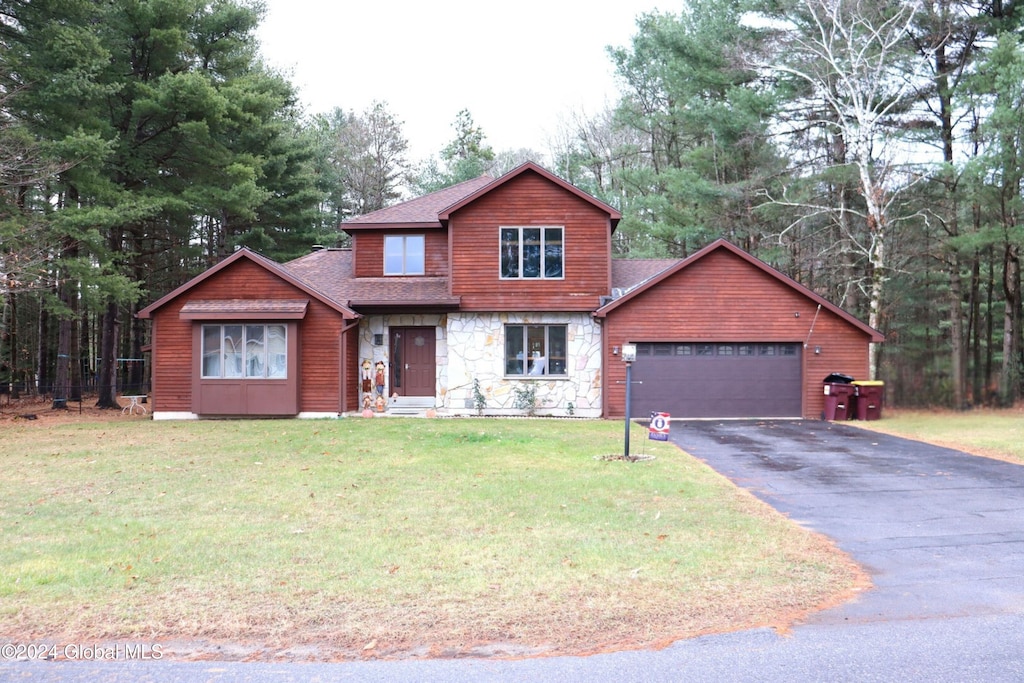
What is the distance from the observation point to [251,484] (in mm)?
9117

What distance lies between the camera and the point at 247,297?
18.9m

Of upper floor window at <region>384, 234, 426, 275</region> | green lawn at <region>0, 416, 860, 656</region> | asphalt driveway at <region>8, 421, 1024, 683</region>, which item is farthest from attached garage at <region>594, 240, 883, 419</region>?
asphalt driveway at <region>8, 421, 1024, 683</region>

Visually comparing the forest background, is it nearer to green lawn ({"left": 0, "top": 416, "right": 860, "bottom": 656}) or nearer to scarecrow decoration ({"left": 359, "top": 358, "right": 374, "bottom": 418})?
scarecrow decoration ({"left": 359, "top": 358, "right": 374, "bottom": 418})

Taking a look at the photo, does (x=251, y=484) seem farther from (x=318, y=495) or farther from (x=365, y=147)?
(x=365, y=147)

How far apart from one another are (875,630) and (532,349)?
49.8ft

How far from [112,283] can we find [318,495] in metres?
14.7

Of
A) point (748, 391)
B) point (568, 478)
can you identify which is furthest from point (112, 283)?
point (748, 391)

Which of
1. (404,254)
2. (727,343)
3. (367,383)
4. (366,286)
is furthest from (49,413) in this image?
(727,343)

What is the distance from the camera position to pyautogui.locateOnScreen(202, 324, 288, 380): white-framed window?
A: 18500mm

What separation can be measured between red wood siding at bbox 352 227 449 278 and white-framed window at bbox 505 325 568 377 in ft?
9.73

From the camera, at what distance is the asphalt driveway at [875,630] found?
12.8 ft

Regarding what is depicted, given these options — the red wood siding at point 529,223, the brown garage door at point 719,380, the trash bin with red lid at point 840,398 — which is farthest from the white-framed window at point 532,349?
the trash bin with red lid at point 840,398

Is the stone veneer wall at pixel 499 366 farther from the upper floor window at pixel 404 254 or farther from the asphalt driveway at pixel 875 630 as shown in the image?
the asphalt driveway at pixel 875 630

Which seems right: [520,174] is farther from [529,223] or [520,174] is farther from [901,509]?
[901,509]
